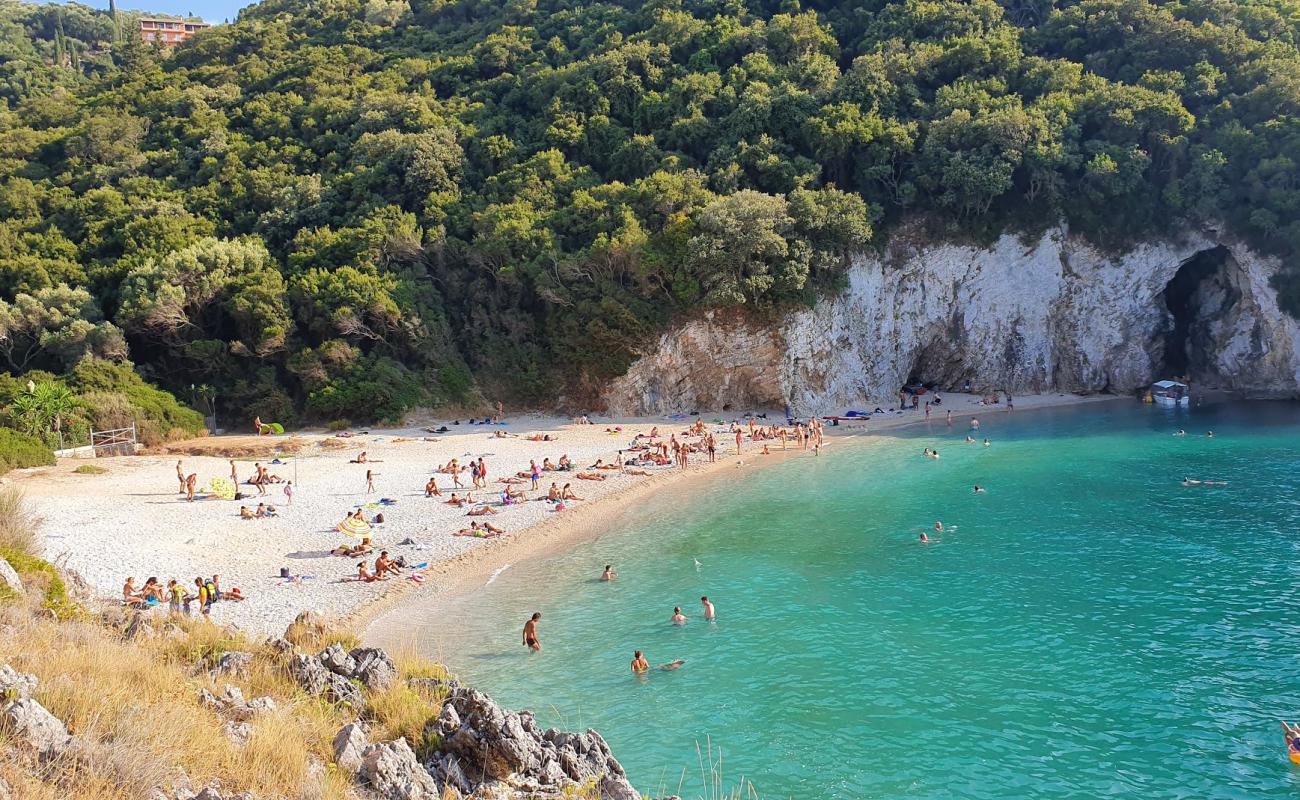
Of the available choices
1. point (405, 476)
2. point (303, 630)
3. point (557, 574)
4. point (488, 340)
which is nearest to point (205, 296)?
point (488, 340)

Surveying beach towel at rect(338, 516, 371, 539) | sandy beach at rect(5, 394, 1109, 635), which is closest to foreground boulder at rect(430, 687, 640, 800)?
sandy beach at rect(5, 394, 1109, 635)

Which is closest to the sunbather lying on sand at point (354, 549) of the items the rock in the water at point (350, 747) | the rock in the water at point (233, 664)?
the rock in the water at point (233, 664)

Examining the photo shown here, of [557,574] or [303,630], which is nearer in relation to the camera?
[303,630]

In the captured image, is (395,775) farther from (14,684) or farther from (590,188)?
(590,188)

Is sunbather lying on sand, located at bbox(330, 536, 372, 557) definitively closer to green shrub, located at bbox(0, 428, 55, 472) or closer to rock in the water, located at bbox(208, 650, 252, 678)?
rock in the water, located at bbox(208, 650, 252, 678)

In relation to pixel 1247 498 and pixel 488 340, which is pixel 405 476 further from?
pixel 1247 498

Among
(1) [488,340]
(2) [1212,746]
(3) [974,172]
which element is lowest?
(2) [1212,746]

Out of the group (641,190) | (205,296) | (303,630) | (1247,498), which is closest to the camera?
(303,630)
